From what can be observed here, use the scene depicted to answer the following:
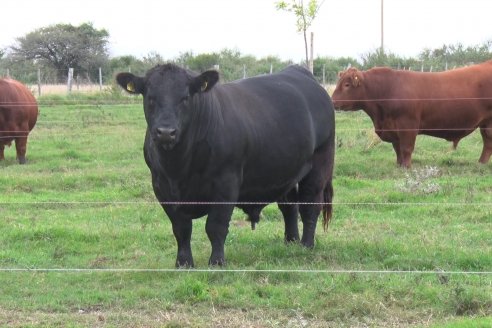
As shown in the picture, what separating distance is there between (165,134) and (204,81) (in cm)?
67

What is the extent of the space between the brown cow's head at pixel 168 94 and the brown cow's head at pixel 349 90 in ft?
26.8

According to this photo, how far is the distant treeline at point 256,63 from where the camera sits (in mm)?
34656

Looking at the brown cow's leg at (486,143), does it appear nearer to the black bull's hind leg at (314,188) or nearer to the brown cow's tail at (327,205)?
the brown cow's tail at (327,205)

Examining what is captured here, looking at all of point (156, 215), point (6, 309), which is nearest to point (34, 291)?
point (6, 309)

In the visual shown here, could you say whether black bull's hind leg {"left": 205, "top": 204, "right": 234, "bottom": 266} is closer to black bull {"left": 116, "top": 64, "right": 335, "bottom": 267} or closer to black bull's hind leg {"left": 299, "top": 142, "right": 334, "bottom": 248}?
black bull {"left": 116, "top": 64, "right": 335, "bottom": 267}

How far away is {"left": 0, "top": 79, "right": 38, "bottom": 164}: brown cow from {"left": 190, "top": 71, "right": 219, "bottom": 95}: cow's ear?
9081 millimetres

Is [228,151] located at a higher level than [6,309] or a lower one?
higher

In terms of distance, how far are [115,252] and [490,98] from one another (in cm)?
857

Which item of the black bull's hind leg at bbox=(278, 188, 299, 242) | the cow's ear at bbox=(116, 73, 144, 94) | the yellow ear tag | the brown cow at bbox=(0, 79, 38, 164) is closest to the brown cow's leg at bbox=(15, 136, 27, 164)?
the brown cow at bbox=(0, 79, 38, 164)

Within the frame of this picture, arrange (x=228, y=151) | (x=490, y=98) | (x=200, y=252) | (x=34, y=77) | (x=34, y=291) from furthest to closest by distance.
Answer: (x=34, y=77)
(x=490, y=98)
(x=200, y=252)
(x=228, y=151)
(x=34, y=291)

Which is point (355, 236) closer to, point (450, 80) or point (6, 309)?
point (6, 309)

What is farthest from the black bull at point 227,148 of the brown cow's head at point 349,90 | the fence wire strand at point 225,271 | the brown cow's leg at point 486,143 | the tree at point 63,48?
the tree at point 63,48

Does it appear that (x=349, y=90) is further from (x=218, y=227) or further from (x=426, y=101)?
(x=218, y=227)

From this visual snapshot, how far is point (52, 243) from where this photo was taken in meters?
7.84
